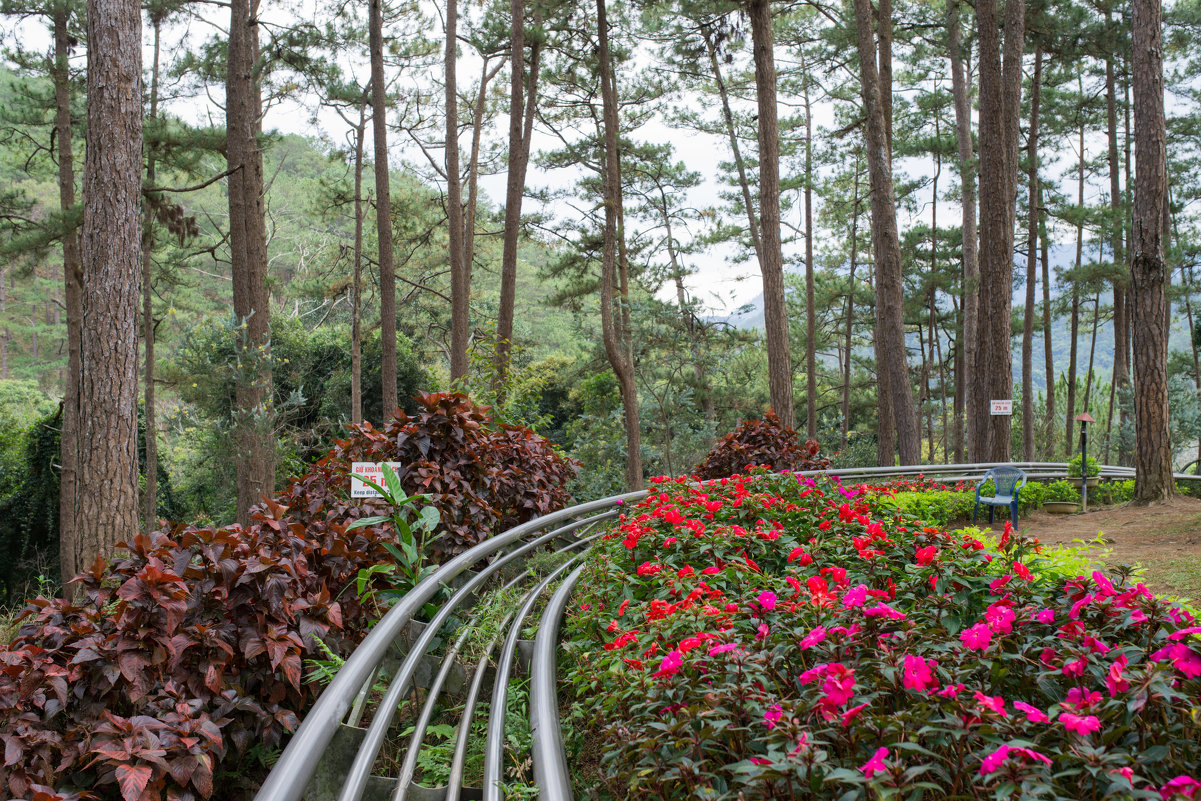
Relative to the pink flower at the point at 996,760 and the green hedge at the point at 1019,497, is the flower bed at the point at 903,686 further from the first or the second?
the green hedge at the point at 1019,497

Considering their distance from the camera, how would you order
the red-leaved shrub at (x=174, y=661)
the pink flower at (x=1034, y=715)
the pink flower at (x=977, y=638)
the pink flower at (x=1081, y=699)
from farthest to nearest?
the red-leaved shrub at (x=174, y=661) < the pink flower at (x=977, y=638) < the pink flower at (x=1081, y=699) < the pink flower at (x=1034, y=715)

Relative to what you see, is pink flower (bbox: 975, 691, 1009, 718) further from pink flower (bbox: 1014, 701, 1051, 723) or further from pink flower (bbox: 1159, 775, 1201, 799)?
pink flower (bbox: 1159, 775, 1201, 799)

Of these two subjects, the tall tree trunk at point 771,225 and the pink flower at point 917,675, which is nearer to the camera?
the pink flower at point 917,675

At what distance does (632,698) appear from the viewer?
7.20 ft

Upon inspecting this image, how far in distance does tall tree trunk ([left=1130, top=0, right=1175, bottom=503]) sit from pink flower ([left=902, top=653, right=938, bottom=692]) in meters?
9.61

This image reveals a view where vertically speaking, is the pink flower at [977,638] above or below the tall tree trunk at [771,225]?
below

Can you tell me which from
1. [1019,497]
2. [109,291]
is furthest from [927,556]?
[1019,497]

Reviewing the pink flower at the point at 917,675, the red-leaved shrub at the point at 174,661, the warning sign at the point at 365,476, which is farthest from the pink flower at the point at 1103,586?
the warning sign at the point at 365,476

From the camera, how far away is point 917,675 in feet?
5.68

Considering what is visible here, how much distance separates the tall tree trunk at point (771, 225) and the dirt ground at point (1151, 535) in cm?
365

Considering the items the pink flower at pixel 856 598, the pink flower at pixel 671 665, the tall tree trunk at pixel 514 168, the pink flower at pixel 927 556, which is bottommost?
the pink flower at pixel 671 665

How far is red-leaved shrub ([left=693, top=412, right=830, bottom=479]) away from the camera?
959 cm

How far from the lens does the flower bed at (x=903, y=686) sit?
59.5 inches

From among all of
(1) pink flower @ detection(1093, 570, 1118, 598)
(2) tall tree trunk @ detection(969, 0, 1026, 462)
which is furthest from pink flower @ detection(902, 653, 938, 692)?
(2) tall tree trunk @ detection(969, 0, 1026, 462)
